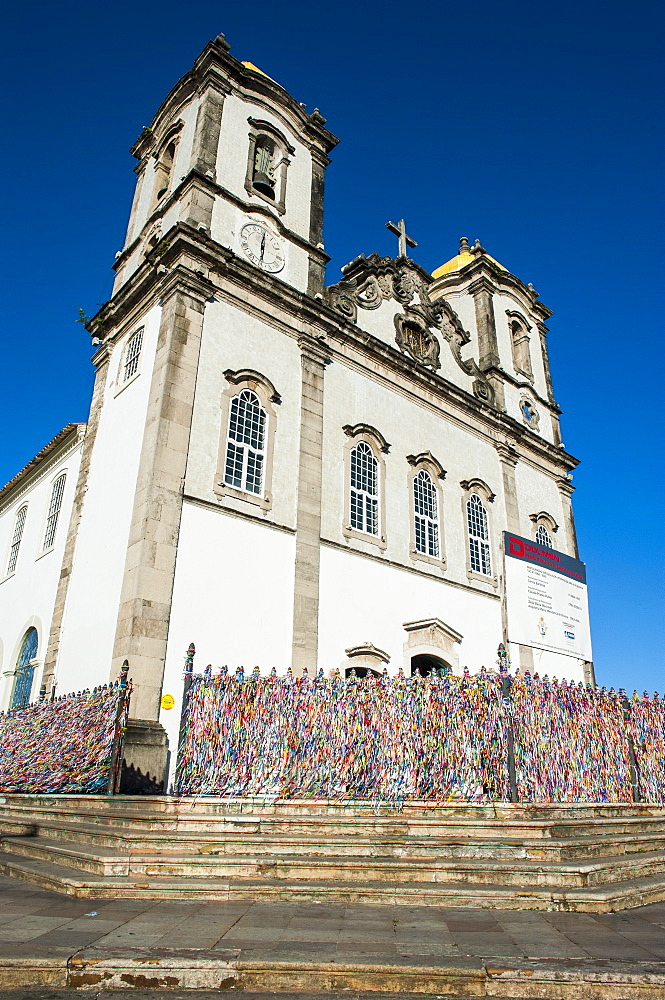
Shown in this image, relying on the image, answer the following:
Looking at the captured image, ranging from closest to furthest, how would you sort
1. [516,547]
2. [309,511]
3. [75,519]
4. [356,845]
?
[356,845] < [309,511] < [75,519] < [516,547]

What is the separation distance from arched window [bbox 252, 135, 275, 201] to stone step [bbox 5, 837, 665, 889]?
1657 centimetres

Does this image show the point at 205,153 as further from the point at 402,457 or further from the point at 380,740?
the point at 380,740

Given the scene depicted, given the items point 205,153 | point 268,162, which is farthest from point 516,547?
point 205,153

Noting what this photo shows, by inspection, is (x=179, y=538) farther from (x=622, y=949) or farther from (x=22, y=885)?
(x=622, y=949)

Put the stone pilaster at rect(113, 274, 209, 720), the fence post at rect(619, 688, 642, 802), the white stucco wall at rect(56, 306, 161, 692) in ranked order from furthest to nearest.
→ the white stucco wall at rect(56, 306, 161, 692) → the fence post at rect(619, 688, 642, 802) → the stone pilaster at rect(113, 274, 209, 720)

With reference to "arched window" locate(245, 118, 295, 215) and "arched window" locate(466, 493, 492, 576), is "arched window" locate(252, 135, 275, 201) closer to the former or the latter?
"arched window" locate(245, 118, 295, 215)

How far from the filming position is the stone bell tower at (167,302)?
12695mm

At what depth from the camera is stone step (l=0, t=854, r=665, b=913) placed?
5203 mm

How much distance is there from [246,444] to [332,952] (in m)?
11.7

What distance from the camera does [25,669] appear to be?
16.5m

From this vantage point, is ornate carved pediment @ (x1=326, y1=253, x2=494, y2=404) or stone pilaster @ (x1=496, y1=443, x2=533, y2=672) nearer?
ornate carved pediment @ (x1=326, y1=253, x2=494, y2=404)

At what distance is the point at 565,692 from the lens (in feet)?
37.3

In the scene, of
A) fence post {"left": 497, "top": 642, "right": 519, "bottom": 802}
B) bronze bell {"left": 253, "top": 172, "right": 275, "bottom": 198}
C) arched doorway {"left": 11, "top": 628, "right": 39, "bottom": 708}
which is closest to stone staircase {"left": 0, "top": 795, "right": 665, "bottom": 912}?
fence post {"left": 497, "top": 642, "right": 519, "bottom": 802}

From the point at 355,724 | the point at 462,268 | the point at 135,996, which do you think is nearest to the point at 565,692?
the point at 355,724
